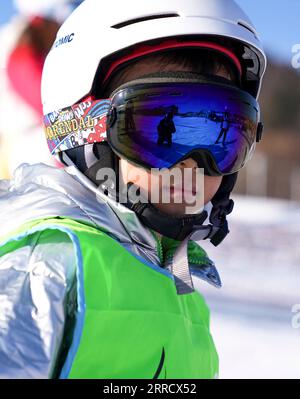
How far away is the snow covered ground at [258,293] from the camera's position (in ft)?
12.4

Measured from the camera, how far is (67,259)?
3.64ft

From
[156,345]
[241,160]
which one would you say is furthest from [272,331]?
[156,345]

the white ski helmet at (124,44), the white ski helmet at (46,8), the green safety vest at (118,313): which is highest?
the white ski helmet at (46,8)

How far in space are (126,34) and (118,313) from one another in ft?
2.17

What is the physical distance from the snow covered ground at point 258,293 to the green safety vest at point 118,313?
223 centimetres
